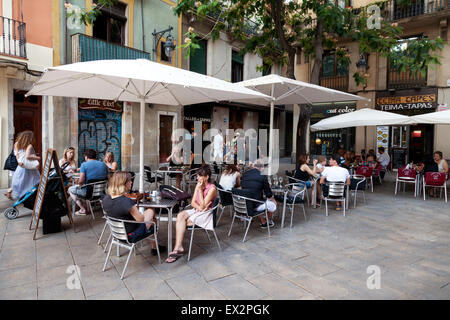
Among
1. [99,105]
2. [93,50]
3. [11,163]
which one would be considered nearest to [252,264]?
[11,163]

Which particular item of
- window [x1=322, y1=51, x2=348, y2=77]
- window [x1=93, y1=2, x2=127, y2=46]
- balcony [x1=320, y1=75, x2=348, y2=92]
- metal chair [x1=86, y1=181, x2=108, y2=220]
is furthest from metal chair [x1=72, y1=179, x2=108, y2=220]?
window [x1=322, y1=51, x2=348, y2=77]

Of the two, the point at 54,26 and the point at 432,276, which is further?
the point at 54,26

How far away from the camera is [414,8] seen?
13.9 metres

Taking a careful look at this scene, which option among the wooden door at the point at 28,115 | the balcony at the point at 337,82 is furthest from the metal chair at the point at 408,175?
the wooden door at the point at 28,115

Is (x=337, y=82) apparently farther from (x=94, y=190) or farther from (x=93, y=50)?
(x=94, y=190)

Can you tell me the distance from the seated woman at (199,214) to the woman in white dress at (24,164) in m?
3.76

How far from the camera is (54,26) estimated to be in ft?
30.6

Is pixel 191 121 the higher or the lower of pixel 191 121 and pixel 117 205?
the higher

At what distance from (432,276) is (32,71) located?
35.1 feet

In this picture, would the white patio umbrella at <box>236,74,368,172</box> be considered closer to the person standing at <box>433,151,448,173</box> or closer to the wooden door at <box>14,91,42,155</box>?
the person standing at <box>433,151,448,173</box>

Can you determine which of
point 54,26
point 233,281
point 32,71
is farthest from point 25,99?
point 233,281

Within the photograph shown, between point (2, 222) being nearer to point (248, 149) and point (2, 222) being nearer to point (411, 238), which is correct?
point (411, 238)

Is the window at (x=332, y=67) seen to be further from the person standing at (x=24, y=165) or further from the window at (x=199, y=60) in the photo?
the person standing at (x=24, y=165)

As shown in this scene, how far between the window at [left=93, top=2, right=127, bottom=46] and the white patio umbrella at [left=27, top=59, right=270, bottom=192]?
6179mm
